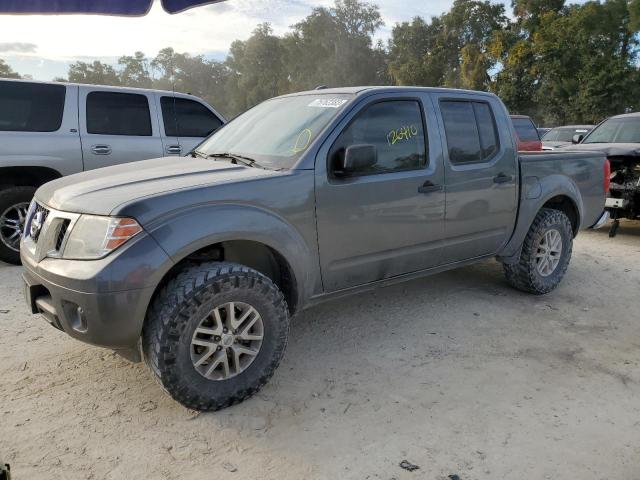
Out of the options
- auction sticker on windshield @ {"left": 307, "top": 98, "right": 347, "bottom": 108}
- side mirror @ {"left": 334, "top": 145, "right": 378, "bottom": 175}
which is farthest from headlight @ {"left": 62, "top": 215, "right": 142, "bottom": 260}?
auction sticker on windshield @ {"left": 307, "top": 98, "right": 347, "bottom": 108}

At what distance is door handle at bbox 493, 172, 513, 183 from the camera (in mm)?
4301

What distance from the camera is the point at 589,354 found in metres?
3.73

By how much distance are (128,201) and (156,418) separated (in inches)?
47.0

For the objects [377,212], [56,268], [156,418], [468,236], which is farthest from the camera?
[468,236]

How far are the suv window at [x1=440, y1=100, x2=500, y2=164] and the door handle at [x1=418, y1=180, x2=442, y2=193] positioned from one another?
0.29 meters

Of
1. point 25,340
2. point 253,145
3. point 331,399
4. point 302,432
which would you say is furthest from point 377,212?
point 25,340

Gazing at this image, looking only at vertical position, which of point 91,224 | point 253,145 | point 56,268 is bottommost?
point 56,268

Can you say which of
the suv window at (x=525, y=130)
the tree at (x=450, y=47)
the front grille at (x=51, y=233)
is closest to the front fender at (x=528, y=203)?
the front grille at (x=51, y=233)

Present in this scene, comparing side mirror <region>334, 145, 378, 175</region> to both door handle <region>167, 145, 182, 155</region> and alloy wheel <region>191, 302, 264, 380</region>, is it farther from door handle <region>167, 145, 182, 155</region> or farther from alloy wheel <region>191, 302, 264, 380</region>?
door handle <region>167, 145, 182, 155</region>

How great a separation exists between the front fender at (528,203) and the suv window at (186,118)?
3.89m

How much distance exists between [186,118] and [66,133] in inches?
60.6

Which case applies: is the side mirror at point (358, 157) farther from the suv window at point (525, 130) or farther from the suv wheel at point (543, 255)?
the suv window at point (525, 130)

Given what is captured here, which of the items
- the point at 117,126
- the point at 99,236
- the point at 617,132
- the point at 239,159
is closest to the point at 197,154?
the point at 239,159

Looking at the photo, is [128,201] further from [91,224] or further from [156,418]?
[156,418]
